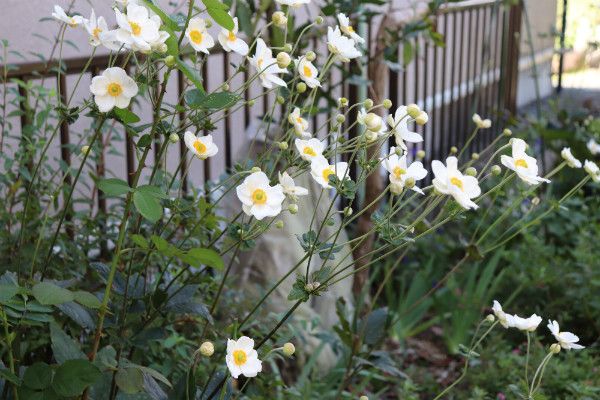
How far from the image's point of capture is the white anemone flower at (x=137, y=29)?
4.02 feet

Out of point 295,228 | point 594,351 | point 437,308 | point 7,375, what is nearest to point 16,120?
point 295,228

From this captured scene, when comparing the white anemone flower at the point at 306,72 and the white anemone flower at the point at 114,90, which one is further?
the white anemone flower at the point at 306,72

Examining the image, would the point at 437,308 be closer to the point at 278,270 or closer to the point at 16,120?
the point at 278,270

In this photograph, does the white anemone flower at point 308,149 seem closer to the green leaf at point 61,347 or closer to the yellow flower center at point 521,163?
the yellow flower center at point 521,163

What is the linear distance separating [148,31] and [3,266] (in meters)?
0.94

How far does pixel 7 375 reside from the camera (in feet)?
4.33

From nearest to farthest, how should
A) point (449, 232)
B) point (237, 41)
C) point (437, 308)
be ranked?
point (237, 41)
point (437, 308)
point (449, 232)

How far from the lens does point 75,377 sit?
1324 mm

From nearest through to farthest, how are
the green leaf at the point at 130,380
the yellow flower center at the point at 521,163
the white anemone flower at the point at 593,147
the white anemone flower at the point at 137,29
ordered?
the white anemone flower at the point at 137,29 < the green leaf at the point at 130,380 < the yellow flower center at the point at 521,163 < the white anemone flower at the point at 593,147

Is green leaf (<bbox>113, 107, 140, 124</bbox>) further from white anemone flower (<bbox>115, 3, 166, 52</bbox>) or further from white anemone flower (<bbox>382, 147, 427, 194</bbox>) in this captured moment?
white anemone flower (<bbox>382, 147, 427, 194</bbox>)

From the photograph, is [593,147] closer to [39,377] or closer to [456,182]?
[456,182]

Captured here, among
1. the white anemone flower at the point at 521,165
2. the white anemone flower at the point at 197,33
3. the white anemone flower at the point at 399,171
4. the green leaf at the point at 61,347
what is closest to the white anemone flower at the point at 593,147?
the white anemone flower at the point at 521,165

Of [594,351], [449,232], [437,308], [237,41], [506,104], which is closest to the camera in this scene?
[237,41]

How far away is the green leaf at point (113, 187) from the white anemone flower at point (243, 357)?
0.88 feet
